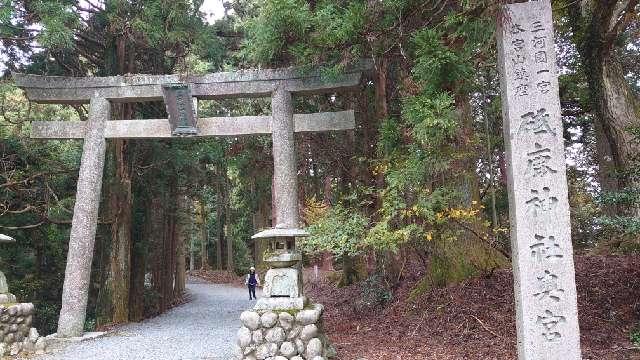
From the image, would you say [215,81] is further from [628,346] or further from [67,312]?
[628,346]

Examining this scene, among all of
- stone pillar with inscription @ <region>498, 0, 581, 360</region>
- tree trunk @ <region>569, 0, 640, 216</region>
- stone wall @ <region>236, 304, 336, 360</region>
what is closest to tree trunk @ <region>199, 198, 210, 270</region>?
stone wall @ <region>236, 304, 336, 360</region>

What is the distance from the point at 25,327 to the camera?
7594mm

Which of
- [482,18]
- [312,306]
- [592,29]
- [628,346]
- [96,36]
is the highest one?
[96,36]

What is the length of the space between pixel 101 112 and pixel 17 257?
25.7 ft

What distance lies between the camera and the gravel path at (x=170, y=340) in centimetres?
738

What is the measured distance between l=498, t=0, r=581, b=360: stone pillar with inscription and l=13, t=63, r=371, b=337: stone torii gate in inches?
147

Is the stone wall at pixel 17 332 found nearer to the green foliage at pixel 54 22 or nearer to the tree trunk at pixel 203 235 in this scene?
the green foliage at pixel 54 22

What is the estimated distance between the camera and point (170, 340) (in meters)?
8.73

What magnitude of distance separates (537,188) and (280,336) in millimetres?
3487

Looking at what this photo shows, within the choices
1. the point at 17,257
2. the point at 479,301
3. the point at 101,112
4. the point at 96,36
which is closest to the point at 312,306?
the point at 479,301

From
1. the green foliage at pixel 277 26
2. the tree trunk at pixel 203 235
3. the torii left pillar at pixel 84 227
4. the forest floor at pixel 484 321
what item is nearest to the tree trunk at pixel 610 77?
the forest floor at pixel 484 321

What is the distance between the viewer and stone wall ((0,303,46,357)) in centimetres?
723

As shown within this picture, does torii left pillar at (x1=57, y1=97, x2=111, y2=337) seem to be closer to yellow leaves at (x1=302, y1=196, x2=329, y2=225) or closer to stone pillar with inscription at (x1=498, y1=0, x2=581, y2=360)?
yellow leaves at (x1=302, y1=196, x2=329, y2=225)

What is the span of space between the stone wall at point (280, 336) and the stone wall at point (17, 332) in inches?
143
